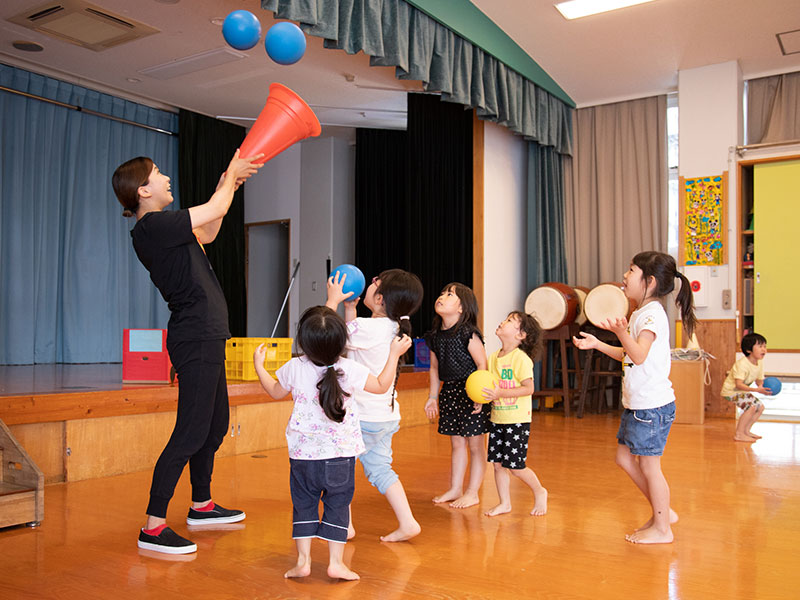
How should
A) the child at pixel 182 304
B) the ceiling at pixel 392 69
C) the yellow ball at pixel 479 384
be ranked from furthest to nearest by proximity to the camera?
1. the ceiling at pixel 392 69
2. the yellow ball at pixel 479 384
3. the child at pixel 182 304

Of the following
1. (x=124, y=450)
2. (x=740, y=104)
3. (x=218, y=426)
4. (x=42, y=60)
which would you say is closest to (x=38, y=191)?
(x=42, y=60)

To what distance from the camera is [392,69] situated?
573cm

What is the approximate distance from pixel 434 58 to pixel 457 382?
9.12 feet

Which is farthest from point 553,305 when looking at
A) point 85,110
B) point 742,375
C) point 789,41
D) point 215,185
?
point 85,110

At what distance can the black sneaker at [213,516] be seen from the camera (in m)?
2.36

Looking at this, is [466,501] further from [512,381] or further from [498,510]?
[512,381]

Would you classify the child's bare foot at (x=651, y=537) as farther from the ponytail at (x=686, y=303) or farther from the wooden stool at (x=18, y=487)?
the wooden stool at (x=18, y=487)

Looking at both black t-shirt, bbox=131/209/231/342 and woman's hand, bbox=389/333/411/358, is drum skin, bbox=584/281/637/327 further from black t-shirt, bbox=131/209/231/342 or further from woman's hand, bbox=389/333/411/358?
black t-shirt, bbox=131/209/231/342

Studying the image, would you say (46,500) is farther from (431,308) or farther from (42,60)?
(42,60)

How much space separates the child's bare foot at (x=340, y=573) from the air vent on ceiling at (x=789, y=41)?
5351 mm

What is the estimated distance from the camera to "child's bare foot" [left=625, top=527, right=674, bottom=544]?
2209 millimetres

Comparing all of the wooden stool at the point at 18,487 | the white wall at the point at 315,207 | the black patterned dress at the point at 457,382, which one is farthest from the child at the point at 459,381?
the white wall at the point at 315,207

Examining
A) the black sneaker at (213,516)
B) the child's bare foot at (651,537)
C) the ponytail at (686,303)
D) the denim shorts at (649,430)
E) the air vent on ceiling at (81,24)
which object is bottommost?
the child's bare foot at (651,537)

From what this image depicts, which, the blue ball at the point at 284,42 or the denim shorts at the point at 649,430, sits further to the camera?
the blue ball at the point at 284,42
